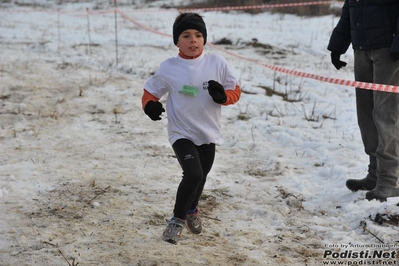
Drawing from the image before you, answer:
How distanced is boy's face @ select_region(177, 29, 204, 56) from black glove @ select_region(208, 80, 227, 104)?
30cm

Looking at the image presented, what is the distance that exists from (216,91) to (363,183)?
2096 mm

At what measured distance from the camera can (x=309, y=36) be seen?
16.0 meters

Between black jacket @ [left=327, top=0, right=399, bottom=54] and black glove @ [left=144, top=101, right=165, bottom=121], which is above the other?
black jacket @ [left=327, top=0, right=399, bottom=54]

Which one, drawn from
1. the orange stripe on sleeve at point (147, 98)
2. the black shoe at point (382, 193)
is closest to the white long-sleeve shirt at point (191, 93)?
the orange stripe on sleeve at point (147, 98)

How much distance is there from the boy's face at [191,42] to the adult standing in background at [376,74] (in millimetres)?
1612

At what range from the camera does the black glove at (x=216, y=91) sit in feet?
11.5

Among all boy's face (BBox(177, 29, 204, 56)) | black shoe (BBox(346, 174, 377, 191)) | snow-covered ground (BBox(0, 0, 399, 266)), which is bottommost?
snow-covered ground (BBox(0, 0, 399, 266))

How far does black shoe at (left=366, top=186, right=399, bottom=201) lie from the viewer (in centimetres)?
442

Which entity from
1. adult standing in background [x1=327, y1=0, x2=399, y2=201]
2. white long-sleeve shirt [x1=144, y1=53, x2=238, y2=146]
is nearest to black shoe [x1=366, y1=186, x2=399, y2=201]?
adult standing in background [x1=327, y1=0, x2=399, y2=201]

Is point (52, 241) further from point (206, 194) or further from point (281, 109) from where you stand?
point (281, 109)

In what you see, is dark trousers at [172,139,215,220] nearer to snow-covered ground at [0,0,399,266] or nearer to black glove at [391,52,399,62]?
snow-covered ground at [0,0,399,266]

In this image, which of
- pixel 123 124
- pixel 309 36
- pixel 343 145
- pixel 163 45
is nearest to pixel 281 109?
pixel 343 145

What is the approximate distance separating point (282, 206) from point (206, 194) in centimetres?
79

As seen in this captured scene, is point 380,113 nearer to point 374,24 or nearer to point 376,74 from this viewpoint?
point 376,74
